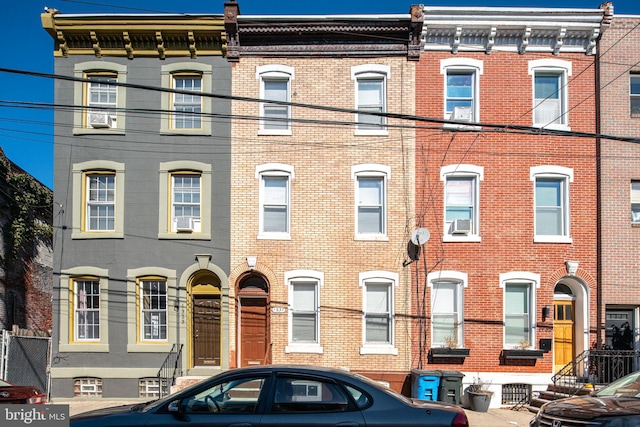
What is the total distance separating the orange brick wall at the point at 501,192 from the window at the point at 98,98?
28.3 feet

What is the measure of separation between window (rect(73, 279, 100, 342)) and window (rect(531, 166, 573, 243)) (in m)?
12.6

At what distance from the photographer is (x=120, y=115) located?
1502 cm

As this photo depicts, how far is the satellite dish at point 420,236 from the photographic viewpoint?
13984 millimetres

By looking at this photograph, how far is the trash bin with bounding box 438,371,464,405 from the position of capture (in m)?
13.0

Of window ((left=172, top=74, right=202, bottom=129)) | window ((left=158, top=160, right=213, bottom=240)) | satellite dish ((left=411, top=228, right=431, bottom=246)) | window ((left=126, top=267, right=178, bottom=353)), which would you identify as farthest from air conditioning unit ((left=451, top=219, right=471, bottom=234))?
window ((left=126, top=267, right=178, bottom=353))

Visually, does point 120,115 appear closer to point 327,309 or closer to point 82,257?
point 82,257

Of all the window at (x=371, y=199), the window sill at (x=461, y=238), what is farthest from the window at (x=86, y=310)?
the window sill at (x=461, y=238)

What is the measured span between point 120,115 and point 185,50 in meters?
2.66

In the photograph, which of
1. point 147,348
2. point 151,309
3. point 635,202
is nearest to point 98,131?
point 151,309

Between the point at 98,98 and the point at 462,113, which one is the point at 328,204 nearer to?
the point at 462,113

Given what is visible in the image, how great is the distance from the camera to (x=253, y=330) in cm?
1484

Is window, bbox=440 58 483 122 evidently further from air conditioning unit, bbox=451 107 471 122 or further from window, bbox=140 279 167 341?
window, bbox=140 279 167 341

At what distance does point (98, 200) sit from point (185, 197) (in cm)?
248

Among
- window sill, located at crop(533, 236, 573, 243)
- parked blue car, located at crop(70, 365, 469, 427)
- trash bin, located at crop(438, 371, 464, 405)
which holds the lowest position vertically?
trash bin, located at crop(438, 371, 464, 405)
